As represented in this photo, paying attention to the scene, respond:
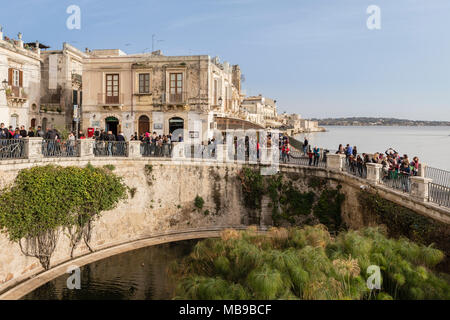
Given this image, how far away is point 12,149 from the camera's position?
13.6 m

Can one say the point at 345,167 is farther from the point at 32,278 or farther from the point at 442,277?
the point at 32,278

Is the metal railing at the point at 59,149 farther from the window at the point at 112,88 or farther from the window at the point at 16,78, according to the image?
the window at the point at 16,78

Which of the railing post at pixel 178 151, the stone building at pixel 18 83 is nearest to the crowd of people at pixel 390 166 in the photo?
the railing post at pixel 178 151

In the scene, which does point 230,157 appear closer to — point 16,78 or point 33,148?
point 33,148

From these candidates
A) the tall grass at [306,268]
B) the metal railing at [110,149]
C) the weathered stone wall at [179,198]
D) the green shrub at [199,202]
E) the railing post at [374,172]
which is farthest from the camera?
the green shrub at [199,202]

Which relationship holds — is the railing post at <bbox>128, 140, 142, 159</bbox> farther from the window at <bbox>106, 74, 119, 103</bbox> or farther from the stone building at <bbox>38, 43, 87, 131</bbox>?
the stone building at <bbox>38, 43, 87, 131</bbox>

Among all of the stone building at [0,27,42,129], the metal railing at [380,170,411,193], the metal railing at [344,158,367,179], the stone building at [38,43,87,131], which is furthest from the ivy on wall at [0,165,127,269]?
the stone building at [38,43,87,131]

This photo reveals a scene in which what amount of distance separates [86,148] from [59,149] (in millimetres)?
1349

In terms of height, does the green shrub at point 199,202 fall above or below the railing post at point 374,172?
below

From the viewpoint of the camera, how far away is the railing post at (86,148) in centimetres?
1653

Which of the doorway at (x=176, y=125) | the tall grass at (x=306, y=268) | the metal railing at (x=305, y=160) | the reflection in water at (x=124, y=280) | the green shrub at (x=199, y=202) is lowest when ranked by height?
the reflection in water at (x=124, y=280)

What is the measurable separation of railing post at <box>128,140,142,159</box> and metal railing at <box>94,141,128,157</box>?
243mm

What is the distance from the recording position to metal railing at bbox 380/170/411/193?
13.3 metres
